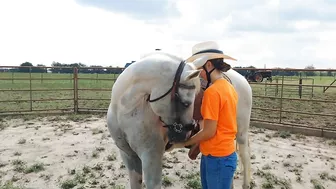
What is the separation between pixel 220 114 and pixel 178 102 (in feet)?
1.04

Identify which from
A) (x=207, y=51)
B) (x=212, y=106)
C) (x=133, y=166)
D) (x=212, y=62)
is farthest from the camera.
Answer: (x=133, y=166)

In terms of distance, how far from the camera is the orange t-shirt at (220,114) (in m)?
2.13

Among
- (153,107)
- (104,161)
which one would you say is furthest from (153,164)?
(104,161)

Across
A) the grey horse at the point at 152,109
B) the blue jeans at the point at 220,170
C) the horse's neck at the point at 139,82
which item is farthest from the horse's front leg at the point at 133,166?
the blue jeans at the point at 220,170

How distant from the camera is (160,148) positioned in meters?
2.72

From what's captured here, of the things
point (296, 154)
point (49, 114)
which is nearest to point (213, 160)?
point (296, 154)

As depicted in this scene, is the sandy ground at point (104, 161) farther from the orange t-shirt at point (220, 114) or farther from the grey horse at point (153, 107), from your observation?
the orange t-shirt at point (220, 114)

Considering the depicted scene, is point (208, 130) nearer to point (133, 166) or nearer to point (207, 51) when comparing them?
point (207, 51)

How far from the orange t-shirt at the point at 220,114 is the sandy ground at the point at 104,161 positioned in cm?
198

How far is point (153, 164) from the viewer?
105 inches

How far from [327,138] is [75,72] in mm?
6795

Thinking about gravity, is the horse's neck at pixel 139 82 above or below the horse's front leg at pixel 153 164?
above

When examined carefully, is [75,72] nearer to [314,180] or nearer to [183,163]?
[183,163]

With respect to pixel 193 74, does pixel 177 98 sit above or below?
below
